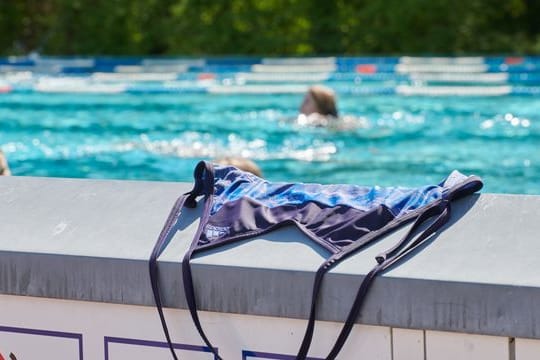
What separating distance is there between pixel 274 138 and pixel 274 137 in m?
0.05

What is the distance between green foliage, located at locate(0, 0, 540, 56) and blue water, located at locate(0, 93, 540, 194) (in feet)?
14.2

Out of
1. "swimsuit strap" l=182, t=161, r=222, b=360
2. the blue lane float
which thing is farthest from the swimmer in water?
"swimsuit strap" l=182, t=161, r=222, b=360

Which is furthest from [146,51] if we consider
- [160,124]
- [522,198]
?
[522,198]

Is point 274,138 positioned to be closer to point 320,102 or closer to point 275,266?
point 320,102

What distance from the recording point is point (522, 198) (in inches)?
89.8

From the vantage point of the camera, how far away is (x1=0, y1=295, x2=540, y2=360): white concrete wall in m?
2.02

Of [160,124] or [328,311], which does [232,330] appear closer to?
[328,311]

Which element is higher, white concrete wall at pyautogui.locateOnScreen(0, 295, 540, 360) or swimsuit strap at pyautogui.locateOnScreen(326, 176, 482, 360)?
swimsuit strap at pyautogui.locateOnScreen(326, 176, 482, 360)

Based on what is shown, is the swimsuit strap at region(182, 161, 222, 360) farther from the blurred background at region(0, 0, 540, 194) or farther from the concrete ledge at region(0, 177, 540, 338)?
the blurred background at region(0, 0, 540, 194)

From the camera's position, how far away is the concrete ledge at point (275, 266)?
1.96 meters

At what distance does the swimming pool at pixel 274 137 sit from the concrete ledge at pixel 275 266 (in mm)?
4597

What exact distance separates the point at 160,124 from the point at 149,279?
767 centimetres

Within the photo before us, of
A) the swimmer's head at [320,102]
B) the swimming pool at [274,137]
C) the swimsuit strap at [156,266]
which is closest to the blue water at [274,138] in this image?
the swimming pool at [274,137]

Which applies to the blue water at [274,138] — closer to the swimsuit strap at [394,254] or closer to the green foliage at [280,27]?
the green foliage at [280,27]
